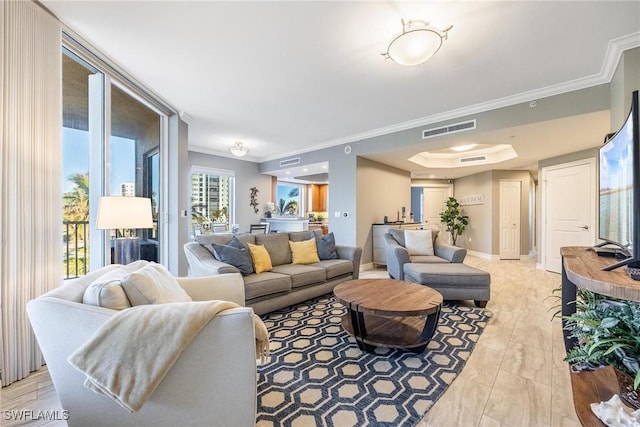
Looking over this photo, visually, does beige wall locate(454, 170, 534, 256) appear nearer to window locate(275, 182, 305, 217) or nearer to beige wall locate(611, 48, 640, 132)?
beige wall locate(611, 48, 640, 132)

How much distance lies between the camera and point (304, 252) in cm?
381

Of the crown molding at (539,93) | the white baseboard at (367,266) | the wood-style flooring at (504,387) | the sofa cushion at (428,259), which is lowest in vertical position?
the wood-style flooring at (504,387)

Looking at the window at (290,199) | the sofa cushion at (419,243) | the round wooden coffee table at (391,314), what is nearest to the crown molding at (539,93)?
the sofa cushion at (419,243)

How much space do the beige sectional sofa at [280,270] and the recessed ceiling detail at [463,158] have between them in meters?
3.03

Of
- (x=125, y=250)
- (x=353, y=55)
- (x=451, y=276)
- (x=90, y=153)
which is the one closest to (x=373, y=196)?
(x=451, y=276)

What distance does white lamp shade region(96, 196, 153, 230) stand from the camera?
223 centimetres

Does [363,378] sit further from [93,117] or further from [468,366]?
[93,117]

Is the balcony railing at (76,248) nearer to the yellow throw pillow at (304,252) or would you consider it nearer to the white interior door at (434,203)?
the yellow throw pillow at (304,252)

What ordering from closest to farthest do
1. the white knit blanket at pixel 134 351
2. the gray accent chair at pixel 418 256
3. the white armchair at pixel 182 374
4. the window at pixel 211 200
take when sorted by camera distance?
the white knit blanket at pixel 134 351 < the white armchair at pixel 182 374 < the gray accent chair at pixel 418 256 < the window at pixel 211 200

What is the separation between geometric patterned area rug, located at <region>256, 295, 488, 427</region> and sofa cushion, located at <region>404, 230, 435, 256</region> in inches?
60.2

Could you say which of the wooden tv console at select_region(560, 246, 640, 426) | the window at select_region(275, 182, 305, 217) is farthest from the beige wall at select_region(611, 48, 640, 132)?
the window at select_region(275, 182, 305, 217)

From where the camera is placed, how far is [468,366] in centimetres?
206

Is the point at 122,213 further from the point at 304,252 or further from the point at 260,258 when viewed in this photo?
the point at 304,252

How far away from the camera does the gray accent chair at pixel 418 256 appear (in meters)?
3.87
